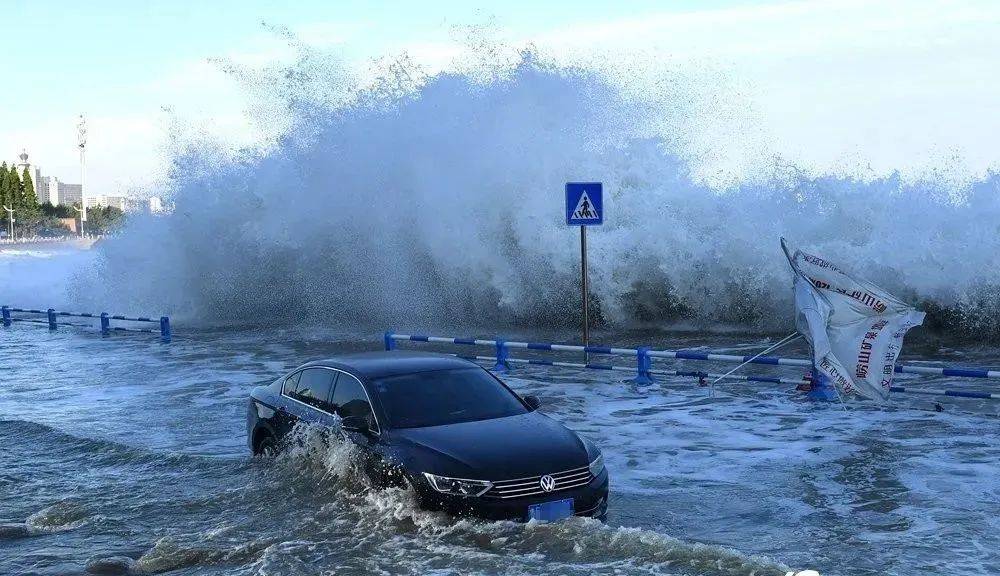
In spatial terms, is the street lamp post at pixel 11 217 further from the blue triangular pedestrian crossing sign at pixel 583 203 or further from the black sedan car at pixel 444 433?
the black sedan car at pixel 444 433

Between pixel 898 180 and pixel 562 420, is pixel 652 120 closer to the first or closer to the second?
pixel 898 180

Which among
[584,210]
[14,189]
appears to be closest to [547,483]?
[584,210]

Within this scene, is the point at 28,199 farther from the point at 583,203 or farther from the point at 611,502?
the point at 611,502

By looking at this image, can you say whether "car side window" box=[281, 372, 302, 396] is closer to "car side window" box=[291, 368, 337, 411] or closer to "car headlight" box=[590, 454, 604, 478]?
"car side window" box=[291, 368, 337, 411]

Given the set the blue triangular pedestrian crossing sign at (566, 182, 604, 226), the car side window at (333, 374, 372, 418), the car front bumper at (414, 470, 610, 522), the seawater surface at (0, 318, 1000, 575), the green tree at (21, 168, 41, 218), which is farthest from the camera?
the green tree at (21, 168, 41, 218)

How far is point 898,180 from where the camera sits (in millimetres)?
23578

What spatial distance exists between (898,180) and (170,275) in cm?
2191

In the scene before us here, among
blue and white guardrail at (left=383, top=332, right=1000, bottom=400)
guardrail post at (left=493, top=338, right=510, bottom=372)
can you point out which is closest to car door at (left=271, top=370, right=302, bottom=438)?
blue and white guardrail at (left=383, top=332, right=1000, bottom=400)

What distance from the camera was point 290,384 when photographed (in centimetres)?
980

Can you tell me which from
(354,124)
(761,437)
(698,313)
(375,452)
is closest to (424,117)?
(354,124)

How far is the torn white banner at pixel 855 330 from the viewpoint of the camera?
11.5 meters

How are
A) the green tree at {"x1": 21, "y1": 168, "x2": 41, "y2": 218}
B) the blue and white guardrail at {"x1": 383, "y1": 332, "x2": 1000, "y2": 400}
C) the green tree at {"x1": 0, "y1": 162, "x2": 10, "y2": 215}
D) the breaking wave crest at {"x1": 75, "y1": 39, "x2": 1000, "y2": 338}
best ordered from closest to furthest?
1. the blue and white guardrail at {"x1": 383, "y1": 332, "x2": 1000, "y2": 400}
2. the breaking wave crest at {"x1": 75, "y1": 39, "x2": 1000, "y2": 338}
3. the green tree at {"x1": 0, "y1": 162, "x2": 10, "y2": 215}
4. the green tree at {"x1": 21, "y1": 168, "x2": 41, "y2": 218}

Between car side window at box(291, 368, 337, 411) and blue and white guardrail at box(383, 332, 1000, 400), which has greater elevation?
car side window at box(291, 368, 337, 411)

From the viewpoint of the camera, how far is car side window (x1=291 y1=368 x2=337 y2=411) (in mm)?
9180
